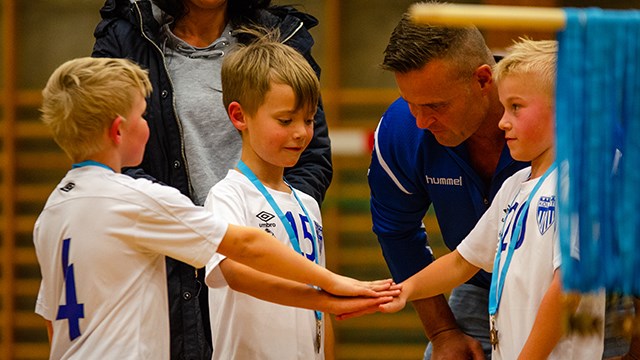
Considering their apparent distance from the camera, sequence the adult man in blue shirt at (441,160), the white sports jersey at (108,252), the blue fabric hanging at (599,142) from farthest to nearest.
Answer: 1. the adult man in blue shirt at (441,160)
2. the white sports jersey at (108,252)
3. the blue fabric hanging at (599,142)

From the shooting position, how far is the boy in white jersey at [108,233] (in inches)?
82.4

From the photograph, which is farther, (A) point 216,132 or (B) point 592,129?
(A) point 216,132

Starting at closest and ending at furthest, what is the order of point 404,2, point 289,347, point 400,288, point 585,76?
1. point 585,76
2. point 289,347
3. point 400,288
4. point 404,2

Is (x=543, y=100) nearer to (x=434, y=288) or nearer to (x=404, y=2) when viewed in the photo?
(x=434, y=288)

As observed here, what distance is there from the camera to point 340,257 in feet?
18.1

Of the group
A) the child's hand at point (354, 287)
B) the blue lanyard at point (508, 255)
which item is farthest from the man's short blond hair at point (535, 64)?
the child's hand at point (354, 287)

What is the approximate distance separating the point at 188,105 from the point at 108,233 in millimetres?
618

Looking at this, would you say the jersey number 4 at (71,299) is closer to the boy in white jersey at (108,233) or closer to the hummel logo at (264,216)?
the boy in white jersey at (108,233)

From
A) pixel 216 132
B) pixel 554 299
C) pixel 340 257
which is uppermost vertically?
pixel 216 132

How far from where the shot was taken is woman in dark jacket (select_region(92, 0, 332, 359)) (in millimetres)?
2580

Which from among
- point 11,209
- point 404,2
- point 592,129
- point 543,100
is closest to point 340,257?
point 404,2

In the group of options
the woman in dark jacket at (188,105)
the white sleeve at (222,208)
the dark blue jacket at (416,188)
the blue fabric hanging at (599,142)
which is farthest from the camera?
the dark blue jacket at (416,188)

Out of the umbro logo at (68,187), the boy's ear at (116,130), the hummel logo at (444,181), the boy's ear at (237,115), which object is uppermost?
the boy's ear at (116,130)

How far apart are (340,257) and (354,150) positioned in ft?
1.99
